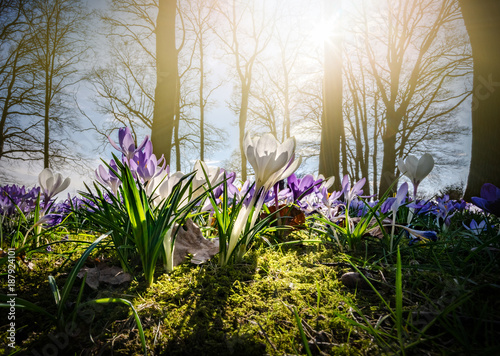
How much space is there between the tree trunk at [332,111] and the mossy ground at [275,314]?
3.81 metres

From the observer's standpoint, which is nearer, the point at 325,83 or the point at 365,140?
the point at 325,83

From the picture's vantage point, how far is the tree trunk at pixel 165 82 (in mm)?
5020

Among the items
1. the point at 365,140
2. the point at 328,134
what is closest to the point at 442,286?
the point at 328,134

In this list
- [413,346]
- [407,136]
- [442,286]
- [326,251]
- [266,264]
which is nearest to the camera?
[413,346]

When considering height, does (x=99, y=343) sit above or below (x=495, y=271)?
below

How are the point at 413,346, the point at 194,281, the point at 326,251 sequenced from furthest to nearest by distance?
the point at 326,251 < the point at 194,281 < the point at 413,346

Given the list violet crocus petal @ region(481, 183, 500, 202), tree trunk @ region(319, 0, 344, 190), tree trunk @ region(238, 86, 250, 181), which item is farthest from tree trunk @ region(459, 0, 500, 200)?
tree trunk @ region(238, 86, 250, 181)

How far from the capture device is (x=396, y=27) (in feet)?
33.5

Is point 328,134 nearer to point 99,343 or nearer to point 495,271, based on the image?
point 495,271

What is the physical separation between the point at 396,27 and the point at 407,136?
510 centimetres

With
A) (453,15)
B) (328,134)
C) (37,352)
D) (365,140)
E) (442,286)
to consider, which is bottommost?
(37,352)

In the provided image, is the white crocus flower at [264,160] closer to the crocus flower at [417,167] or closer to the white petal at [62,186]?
the crocus flower at [417,167]

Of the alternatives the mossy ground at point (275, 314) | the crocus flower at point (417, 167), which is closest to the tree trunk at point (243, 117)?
the crocus flower at point (417, 167)

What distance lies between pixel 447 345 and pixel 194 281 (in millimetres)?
874
